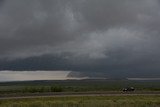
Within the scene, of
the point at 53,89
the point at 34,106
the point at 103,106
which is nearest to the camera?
the point at 103,106

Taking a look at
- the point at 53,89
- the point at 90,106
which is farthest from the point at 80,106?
the point at 53,89

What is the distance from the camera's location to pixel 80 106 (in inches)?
1718

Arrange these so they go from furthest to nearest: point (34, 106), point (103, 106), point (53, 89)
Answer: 1. point (53, 89)
2. point (34, 106)
3. point (103, 106)

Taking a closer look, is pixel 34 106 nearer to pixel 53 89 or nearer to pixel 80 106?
pixel 80 106

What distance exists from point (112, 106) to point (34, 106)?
9.55 meters

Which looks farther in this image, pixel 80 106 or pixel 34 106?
pixel 34 106

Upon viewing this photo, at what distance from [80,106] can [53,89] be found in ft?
182

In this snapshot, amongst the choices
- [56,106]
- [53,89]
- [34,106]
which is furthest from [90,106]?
[53,89]

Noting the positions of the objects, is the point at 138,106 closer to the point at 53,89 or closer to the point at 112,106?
the point at 112,106

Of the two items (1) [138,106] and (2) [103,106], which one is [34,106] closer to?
(2) [103,106]

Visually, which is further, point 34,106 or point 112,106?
point 34,106

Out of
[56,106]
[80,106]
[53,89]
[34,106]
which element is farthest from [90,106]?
[53,89]

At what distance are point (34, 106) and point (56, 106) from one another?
3.90m

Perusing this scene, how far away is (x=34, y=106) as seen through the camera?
46812 millimetres
